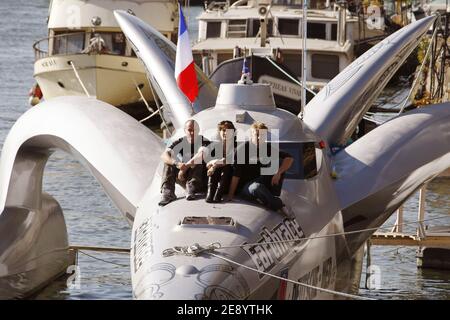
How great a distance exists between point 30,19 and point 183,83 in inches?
3000

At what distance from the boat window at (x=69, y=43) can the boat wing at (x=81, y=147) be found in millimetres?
28743

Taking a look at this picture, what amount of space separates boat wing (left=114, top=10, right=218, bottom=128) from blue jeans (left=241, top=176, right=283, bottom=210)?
4.54 meters

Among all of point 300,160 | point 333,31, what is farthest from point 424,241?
point 333,31

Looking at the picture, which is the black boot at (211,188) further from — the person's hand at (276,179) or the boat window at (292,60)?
the boat window at (292,60)

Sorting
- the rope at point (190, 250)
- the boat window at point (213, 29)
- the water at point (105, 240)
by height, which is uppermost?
the boat window at point (213, 29)

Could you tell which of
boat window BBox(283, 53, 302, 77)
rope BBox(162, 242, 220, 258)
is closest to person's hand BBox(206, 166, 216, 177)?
rope BBox(162, 242, 220, 258)

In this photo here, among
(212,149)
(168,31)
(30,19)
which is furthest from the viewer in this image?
(30,19)

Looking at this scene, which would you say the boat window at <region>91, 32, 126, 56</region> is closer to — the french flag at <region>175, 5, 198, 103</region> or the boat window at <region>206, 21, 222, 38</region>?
the boat window at <region>206, 21, 222, 38</region>

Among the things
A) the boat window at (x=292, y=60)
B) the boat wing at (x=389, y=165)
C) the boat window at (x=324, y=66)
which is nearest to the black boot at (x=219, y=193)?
the boat wing at (x=389, y=165)

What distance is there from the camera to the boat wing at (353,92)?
63.6 ft

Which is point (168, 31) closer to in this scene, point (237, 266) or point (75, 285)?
point (75, 285)

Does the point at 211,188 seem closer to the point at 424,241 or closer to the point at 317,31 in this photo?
the point at 424,241
